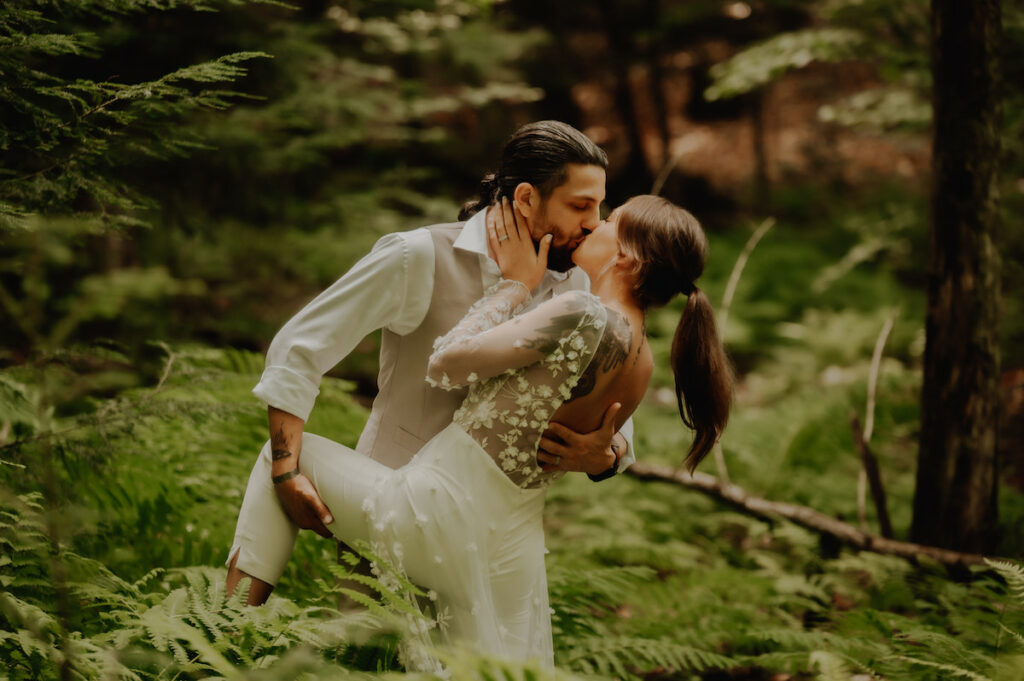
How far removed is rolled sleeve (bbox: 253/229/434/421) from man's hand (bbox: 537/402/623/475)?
0.60 metres

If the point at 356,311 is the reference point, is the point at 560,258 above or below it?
above

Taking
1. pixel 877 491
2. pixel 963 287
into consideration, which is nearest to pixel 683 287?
pixel 963 287

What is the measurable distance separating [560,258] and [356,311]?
2.40 ft

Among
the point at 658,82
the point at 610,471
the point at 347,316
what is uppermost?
the point at 658,82

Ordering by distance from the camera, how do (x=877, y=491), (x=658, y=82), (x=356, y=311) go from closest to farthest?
(x=356, y=311)
(x=877, y=491)
(x=658, y=82)

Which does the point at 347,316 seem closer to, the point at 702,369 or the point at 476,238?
the point at 476,238

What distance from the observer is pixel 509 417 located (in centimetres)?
227

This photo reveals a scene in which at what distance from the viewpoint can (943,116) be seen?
358 centimetres

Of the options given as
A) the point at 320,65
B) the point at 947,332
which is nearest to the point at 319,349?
the point at 947,332

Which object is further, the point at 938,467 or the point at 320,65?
the point at 320,65

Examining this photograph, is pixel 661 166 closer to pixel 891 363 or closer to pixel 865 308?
pixel 865 308

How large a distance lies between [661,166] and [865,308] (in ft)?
14.2

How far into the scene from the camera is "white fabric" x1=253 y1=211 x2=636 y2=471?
2264 millimetres

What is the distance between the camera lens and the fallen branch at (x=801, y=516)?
3.77 meters
